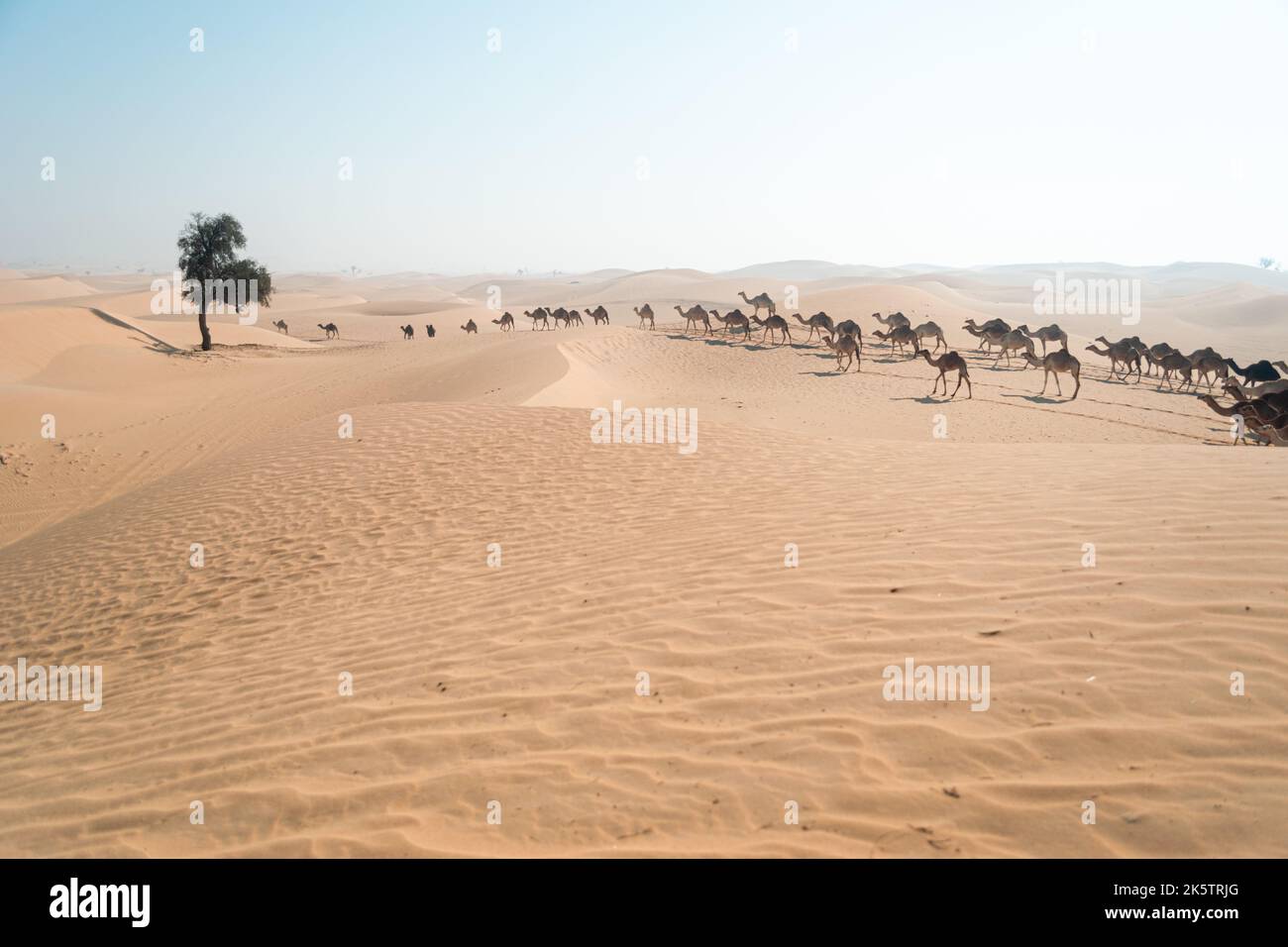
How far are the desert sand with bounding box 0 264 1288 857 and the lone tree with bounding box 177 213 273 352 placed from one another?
25.6 m

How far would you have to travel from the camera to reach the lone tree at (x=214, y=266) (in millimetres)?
35062

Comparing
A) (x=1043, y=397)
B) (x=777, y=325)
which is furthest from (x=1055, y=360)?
(x=777, y=325)

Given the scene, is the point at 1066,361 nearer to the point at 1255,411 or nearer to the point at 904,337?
the point at 904,337

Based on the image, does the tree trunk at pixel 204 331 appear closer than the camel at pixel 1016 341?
No

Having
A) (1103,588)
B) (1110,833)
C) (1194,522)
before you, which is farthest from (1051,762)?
(1194,522)

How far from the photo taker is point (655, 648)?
518 cm

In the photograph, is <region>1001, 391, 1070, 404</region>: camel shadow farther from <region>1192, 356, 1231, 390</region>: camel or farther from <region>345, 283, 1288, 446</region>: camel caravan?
<region>1192, 356, 1231, 390</region>: camel

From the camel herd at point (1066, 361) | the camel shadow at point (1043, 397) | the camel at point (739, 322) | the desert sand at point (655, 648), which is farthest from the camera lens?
the camel at point (739, 322)

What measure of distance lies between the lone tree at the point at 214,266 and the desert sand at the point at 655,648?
83.9ft

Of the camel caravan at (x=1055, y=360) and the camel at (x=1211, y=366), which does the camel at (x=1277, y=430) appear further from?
the camel at (x=1211, y=366)

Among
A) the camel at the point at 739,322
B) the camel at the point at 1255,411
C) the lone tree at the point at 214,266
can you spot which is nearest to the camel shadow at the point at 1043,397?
the camel at the point at 1255,411

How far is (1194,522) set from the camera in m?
6.16

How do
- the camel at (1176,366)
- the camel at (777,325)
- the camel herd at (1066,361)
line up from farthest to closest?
the camel at (777,325) → the camel at (1176,366) → the camel herd at (1066,361)

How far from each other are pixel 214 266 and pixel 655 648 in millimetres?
38159
